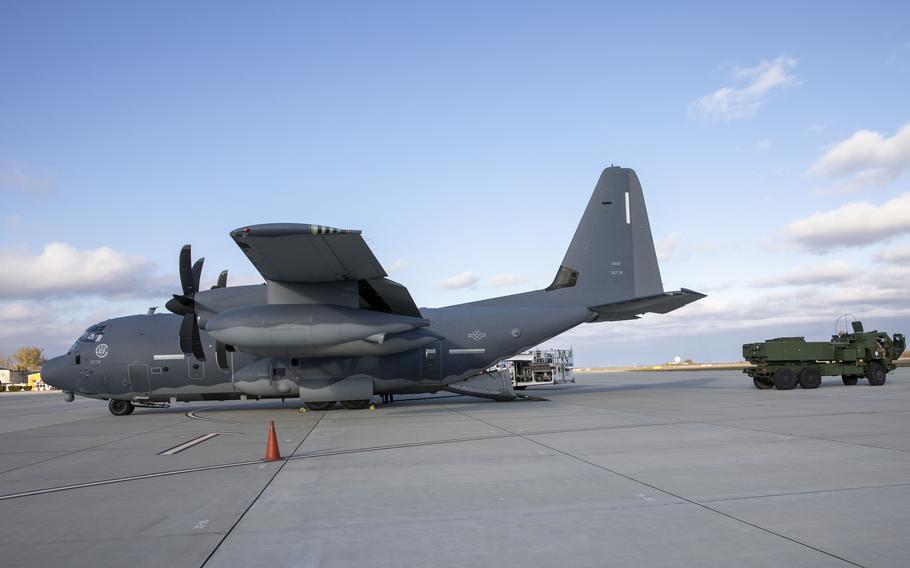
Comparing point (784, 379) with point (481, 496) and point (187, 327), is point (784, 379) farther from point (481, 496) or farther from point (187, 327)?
point (187, 327)

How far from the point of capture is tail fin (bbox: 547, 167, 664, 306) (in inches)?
867

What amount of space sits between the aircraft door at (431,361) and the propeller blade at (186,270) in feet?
24.8

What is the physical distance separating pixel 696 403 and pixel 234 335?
1355 centimetres

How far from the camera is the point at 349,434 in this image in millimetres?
13406

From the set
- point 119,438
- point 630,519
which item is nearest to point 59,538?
point 630,519

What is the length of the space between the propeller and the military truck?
68.0 ft

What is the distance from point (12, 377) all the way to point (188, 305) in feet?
290

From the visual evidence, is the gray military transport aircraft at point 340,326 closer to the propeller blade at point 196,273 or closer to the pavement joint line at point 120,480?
the propeller blade at point 196,273

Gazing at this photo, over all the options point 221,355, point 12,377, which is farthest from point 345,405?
point 12,377

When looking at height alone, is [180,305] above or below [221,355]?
above

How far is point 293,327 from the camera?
54.7 feet

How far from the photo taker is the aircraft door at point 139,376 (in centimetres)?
2012

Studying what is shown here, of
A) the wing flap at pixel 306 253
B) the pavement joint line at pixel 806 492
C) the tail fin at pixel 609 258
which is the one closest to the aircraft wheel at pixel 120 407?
the wing flap at pixel 306 253

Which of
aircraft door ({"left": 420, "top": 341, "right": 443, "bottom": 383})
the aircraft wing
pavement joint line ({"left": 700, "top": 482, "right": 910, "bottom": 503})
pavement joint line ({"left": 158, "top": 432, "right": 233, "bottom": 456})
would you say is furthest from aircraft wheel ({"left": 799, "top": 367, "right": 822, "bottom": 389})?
pavement joint line ({"left": 158, "top": 432, "right": 233, "bottom": 456})
